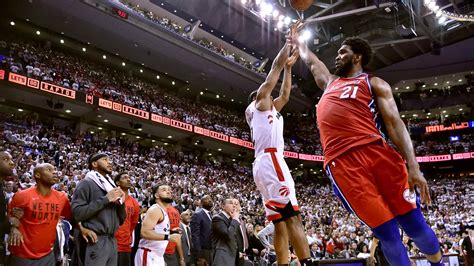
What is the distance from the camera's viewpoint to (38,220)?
14.2 ft

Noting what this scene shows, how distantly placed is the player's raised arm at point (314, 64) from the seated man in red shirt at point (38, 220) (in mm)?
2824

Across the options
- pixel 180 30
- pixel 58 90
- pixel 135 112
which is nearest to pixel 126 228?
pixel 58 90

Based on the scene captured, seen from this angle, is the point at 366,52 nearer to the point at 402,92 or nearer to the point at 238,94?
the point at 238,94

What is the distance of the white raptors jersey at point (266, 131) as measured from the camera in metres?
4.23

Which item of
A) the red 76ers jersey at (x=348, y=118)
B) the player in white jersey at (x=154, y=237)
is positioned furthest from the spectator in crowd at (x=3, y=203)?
the red 76ers jersey at (x=348, y=118)

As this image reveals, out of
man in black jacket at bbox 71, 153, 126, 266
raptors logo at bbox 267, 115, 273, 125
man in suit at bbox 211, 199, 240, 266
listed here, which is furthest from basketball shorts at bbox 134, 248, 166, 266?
raptors logo at bbox 267, 115, 273, 125

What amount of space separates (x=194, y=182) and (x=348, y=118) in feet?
66.0

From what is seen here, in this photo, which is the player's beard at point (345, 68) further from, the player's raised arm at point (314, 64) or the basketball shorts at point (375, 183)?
the basketball shorts at point (375, 183)

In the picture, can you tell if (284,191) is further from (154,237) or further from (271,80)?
(154,237)

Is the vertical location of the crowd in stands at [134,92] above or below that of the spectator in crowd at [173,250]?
above

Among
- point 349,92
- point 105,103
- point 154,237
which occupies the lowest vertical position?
point 154,237

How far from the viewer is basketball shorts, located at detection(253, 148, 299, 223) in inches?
152

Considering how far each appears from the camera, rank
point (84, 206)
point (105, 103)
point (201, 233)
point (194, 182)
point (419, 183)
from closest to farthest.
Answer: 1. point (419, 183)
2. point (84, 206)
3. point (201, 233)
4. point (194, 182)
5. point (105, 103)

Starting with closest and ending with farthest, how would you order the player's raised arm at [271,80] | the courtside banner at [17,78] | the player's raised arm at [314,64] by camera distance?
the player's raised arm at [314,64] < the player's raised arm at [271,80] < the courtside banner at [17,78]
